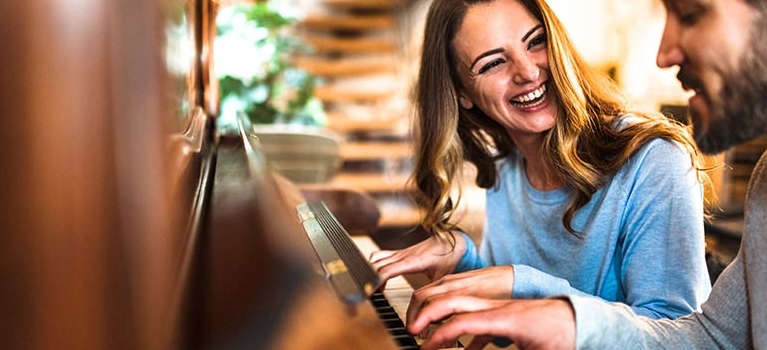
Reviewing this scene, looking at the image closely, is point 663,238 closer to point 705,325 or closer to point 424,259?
point 705,325

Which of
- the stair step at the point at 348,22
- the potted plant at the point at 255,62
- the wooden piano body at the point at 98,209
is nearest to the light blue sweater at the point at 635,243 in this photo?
the wooden piano body at the point at 98,209

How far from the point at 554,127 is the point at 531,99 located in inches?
1.6

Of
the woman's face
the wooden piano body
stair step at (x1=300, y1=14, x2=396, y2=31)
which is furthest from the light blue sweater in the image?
→ stair step at (x1=300, y1=14, x2=396, y2=31)

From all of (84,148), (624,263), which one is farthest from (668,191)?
(84,148)

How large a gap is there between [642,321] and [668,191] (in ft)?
0.59

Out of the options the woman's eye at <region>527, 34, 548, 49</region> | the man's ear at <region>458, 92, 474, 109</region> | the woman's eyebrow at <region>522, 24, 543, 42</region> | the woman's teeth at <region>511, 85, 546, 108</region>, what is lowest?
the man's ear at <region>458, 92, 474, 109</region>

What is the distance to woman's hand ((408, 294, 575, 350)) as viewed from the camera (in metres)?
0.52

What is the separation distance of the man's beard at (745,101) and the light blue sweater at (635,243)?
0.23 m

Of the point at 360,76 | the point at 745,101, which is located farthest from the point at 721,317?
the point at 360,76

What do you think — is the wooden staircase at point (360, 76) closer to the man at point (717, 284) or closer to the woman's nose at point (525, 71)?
the woman's nose at point (525, 71)

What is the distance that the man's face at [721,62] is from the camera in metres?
0.47

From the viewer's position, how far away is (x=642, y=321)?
615 mm

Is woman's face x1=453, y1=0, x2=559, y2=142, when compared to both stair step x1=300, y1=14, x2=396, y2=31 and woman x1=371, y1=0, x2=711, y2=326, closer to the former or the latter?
woman x1=371, y1=0, x2=711, y2=326

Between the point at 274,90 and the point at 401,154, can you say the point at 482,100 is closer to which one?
the point at 274,90
